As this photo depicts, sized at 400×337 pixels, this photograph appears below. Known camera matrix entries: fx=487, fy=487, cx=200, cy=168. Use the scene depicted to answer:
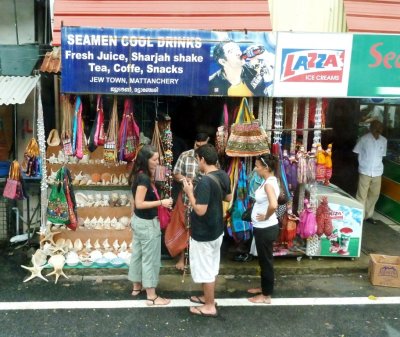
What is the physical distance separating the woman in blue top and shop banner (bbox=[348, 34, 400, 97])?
2.66 meters

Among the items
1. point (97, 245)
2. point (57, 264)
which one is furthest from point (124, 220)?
point (57, 264)

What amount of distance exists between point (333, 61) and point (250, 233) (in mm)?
2372

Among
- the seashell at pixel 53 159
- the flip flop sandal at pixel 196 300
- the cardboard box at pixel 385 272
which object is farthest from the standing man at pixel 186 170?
the cardboard box at pixel 385 272

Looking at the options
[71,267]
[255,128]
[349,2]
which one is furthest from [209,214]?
[349,2]

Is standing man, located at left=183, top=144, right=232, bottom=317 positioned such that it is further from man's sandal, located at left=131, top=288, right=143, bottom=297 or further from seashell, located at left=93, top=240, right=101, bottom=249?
seashell, located at left=93, top=240, right=101, bottom=249

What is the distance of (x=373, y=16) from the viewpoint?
6.36 m

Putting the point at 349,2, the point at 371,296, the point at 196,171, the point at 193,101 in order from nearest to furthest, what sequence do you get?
the point at 371,296 → the point at 196,171 → the point at 349,2 → the point at 193,101

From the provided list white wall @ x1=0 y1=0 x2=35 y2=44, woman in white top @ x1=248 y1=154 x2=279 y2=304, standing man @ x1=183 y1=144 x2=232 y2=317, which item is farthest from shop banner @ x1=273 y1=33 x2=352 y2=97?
white wall @ x1=0 y1=0 x2=35 y2=44

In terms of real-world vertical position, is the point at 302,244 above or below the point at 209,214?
below

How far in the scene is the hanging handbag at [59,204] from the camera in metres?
6.07

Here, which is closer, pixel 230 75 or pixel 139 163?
pixel 139 163

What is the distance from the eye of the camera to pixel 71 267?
605 centimetres

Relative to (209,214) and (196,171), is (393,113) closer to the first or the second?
(196,171)

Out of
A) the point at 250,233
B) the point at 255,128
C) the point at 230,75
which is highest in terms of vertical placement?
the point at 230,75
